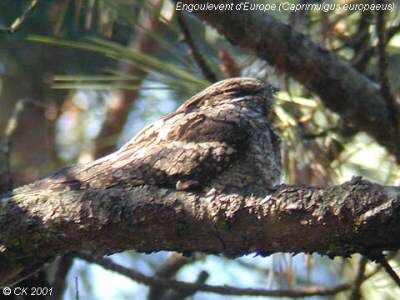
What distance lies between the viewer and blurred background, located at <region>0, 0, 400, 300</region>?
3457 millimetres

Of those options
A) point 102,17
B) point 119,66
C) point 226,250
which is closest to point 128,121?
point 119,66

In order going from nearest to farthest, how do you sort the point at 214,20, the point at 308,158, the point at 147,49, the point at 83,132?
the point at 214,20
the point at 308,158
the point at 147,49
the point at 83,132

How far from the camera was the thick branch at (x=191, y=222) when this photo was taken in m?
2.01

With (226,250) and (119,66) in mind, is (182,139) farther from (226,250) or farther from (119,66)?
(119,66)

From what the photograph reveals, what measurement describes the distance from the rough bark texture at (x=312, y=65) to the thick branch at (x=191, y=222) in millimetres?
1191

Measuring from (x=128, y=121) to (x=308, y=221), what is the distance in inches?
114

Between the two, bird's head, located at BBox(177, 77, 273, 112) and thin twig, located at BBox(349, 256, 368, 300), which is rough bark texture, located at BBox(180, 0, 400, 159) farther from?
thin twig, located at BBox(349, 256, 368, 300)

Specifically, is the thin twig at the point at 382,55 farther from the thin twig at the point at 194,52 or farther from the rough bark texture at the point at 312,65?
the thin twig at the point at 194,52

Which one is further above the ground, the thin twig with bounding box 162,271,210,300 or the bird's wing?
the bird's wing

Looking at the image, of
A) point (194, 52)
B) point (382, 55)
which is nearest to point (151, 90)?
point (194, 52)

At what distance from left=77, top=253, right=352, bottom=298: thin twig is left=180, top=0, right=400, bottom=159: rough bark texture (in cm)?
60

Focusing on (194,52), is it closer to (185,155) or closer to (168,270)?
(185,155)

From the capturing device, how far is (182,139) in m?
2.86

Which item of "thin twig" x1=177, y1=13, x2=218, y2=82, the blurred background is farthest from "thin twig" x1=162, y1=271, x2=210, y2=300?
"thin twig" x1=177, y1=13, x2=218, y2=82
